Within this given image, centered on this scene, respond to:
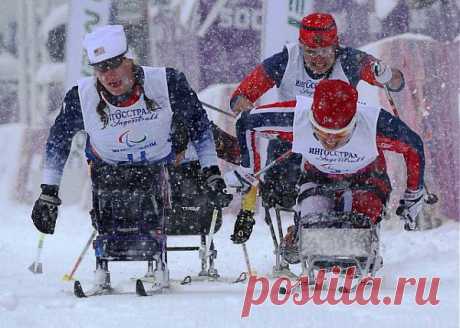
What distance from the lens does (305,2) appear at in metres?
10.3

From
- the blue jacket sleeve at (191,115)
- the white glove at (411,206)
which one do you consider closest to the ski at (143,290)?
the blue jacket sleeve at (191,115)

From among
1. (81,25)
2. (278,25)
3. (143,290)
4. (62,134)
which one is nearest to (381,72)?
(62,134)

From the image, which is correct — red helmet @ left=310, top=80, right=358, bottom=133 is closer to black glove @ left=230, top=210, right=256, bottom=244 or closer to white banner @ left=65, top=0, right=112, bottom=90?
black glove @ left=230, top=210, right=256, bottom=244

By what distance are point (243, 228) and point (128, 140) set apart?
0.85 metres

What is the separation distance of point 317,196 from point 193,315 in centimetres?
157

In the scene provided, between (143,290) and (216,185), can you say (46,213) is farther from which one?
(216,185)

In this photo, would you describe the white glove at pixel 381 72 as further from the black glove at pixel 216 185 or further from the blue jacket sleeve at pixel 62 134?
the blue jacket sleeve at pixel 62 134

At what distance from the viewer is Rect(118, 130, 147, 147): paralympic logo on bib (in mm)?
5541

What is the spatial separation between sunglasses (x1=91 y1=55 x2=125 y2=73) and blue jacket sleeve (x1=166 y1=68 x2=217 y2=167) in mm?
416

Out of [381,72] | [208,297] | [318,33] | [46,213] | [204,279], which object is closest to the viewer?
[208,297]

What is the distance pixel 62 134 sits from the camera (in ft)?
18.2

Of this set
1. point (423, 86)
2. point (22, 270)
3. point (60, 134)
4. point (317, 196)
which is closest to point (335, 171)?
point (317, 196)

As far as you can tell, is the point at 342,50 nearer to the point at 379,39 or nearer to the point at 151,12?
the point at 379,39

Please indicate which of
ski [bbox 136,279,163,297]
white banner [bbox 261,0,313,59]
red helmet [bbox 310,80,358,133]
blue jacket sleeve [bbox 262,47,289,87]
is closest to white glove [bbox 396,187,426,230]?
red helmet [bbox 310,80,358,133]
